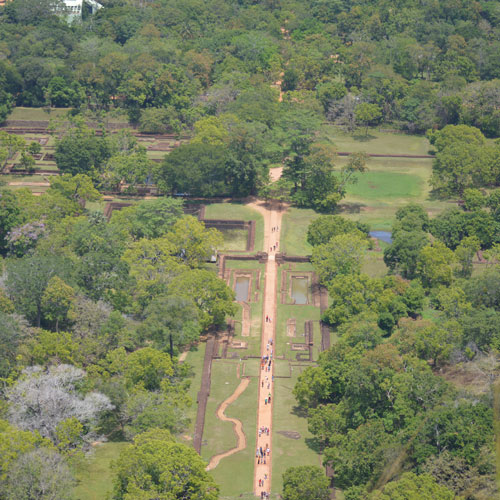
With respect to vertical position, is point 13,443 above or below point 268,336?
above

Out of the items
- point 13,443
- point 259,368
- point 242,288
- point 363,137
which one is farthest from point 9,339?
point 363,137

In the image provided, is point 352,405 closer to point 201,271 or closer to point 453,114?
point 201,271

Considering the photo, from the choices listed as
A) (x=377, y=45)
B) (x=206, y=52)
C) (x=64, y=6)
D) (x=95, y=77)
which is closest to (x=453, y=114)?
(x=377, y=45)

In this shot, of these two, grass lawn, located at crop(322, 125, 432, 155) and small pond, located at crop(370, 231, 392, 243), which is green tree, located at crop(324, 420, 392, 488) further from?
grass lawn, located at crop(322, 125, 432, 155)

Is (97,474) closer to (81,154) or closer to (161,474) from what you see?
(161,474)

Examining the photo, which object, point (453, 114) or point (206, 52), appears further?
point (206, 52)

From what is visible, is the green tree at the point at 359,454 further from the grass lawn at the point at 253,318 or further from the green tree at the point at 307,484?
the grass lawn at the point at 253,318

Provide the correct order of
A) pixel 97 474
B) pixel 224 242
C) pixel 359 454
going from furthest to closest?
pixel 224 242
pixel 97 474
pixel 359 454
